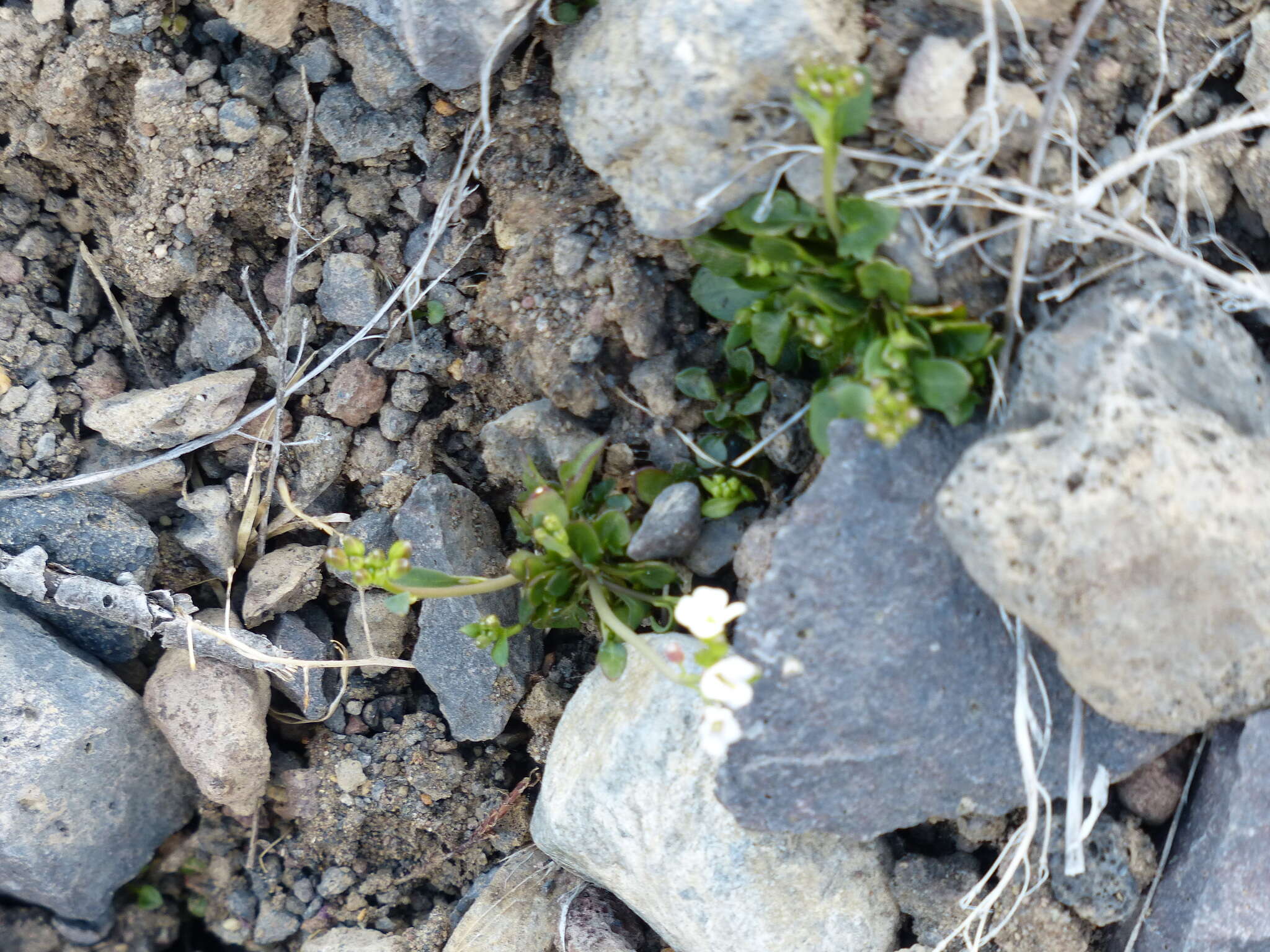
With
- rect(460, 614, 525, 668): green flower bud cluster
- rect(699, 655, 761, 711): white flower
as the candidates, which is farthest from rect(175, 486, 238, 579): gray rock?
rect(699, 655, 761, 711): white flower

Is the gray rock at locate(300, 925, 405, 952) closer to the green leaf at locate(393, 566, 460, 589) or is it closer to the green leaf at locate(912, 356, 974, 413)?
the green leaf at locate(393, 566, 460, 589)

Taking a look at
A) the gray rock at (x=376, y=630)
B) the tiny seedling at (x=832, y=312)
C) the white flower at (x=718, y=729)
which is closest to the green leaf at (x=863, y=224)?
the tiny seedling at (x=832, y=312)

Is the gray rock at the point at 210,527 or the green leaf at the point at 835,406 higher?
the green leaf at the point at 835,406

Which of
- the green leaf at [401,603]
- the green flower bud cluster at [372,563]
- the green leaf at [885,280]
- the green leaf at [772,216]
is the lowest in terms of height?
the green leaf at [401,603]

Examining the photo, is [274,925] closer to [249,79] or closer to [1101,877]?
[1101,877]

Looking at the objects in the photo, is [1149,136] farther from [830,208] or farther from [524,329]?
[524,329]

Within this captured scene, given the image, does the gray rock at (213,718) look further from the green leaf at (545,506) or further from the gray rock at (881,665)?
the gray rock at (881,665)
